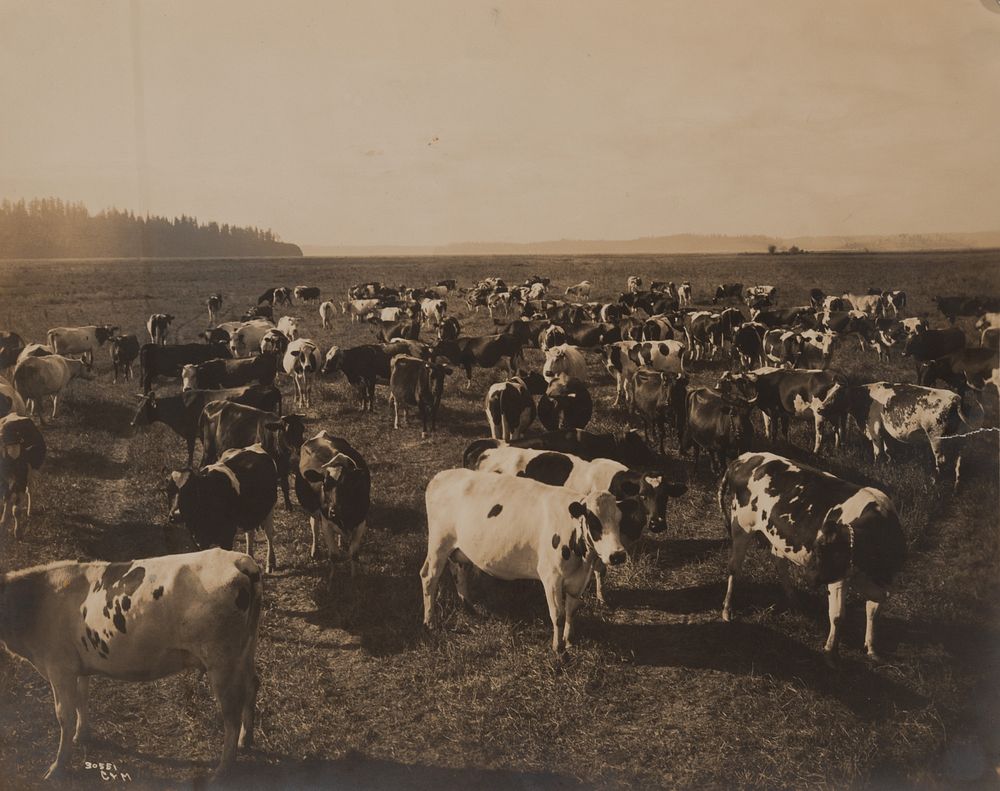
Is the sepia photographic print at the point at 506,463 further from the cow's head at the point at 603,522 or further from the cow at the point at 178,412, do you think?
the cow at the point at 178,412

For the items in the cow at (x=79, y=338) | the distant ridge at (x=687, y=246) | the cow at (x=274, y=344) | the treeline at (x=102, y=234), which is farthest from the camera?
the cow at (x=274, y=344)

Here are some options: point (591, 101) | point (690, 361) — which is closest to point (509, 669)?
point (591, 101)

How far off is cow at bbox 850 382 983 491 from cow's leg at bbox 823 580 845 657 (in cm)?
111

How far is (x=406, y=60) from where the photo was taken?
5.16 m

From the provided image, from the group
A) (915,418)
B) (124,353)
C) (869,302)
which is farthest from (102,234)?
(869,302)

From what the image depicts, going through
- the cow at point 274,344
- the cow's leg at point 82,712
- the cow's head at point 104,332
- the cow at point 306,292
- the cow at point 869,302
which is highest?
the cow at point 306,292

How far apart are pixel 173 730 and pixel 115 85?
4.79 meters

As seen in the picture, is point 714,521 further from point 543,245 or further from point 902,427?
point 543,245

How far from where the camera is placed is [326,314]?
59.4 feet

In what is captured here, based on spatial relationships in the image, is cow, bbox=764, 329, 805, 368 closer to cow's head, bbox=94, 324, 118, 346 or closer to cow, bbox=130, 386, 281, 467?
cow, bbox=130, 386, 281, 467

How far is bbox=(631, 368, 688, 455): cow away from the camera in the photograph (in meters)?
7.91

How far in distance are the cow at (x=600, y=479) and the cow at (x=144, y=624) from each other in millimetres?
2347

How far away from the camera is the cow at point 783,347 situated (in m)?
9.40

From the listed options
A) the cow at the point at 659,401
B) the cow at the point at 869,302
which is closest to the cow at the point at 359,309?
the cow at the point at 659,401
